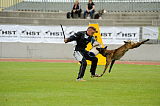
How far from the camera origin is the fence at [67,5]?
34.5 meters

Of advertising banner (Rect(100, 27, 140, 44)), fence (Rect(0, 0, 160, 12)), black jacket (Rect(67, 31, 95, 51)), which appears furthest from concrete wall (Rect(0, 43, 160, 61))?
black jacket (Rect(67, 31, 95, 51))

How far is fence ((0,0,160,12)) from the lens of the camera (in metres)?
34.5

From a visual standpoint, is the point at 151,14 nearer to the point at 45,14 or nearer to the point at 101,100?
the point at 45,14

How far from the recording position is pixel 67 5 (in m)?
35.3

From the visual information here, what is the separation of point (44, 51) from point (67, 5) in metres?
5.04

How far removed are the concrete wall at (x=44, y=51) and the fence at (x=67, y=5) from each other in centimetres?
411

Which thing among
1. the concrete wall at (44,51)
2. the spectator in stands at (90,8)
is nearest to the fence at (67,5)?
the spectator in stands at (90,8)

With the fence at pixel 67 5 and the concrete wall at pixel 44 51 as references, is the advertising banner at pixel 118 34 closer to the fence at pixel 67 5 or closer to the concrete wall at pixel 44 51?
the concrete wall at pixel 44 51

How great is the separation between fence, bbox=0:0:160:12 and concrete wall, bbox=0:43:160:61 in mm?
4107

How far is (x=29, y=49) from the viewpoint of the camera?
103 ft

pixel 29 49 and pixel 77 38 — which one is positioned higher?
pixel 77 38

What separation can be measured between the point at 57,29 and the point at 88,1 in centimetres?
407

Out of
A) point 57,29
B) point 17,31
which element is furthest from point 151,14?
point 17,31

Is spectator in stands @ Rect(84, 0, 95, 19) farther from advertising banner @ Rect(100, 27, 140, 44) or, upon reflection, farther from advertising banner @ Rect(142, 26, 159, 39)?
advertising banner @ Rect(142, 26, 159, 39)
